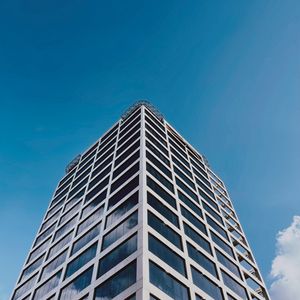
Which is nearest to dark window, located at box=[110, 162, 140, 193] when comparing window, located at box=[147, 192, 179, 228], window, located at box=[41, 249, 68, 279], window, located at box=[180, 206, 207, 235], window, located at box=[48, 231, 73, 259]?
window, located at box=[147, 192, 179, 228]

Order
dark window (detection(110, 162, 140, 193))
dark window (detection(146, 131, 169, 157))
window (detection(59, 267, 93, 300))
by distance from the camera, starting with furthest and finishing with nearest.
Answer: dark window (detection(146, 131, 169, 157)), dark window (detection(110, 162, 140, 193)), window (detection(59, 267, 93, 300))

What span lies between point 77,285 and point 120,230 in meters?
7.26

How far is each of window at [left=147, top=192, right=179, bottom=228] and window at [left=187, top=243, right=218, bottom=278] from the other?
3.27 meters

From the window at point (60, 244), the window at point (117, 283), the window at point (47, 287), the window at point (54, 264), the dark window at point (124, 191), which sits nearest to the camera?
the window at point (117, 283)

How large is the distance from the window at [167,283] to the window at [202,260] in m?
6.25

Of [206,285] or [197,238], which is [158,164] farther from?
[206,285]

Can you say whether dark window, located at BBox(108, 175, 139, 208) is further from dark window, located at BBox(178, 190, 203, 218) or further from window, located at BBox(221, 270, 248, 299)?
window, located at BBox(221, 270, 248, 299)

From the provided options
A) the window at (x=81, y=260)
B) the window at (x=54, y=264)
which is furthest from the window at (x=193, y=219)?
the window at (x=54, y=264)

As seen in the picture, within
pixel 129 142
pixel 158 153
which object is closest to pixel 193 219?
pixel 158 153

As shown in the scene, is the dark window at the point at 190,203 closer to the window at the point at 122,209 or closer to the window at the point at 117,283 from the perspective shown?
the window at the point at 122,209

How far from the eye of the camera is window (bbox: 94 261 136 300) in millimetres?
27594

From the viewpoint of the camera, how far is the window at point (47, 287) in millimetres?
39409

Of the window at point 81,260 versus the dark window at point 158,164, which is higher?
the dark window at point 158,164

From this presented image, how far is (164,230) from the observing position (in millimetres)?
34719
